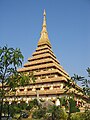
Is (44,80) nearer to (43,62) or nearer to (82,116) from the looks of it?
(43,62)

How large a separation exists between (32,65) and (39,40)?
7680mm

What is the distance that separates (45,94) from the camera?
3469 cm

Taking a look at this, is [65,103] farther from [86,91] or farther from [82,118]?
[86,91]

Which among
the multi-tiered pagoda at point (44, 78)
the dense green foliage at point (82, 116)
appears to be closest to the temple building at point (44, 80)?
the multi-tiered pagoda at point (44, 78)

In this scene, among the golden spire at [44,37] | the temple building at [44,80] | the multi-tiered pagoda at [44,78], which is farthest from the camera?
the golden spire at [44,37]

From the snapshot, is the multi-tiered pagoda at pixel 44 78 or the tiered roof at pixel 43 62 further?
the tiered roof at pixel 43 62

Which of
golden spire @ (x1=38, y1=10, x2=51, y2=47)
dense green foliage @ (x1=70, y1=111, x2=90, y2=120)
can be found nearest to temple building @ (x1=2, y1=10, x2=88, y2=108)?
golden spire @ (x1=38, y1=10, x2=51, y2=47)

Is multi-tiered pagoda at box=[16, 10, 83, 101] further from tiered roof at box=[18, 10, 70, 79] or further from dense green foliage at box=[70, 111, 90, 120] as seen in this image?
dense green foliage at box=[70, 111, 90, 120]

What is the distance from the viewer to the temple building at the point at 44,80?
112 feet

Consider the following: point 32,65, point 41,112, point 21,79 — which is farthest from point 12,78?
point 32,65

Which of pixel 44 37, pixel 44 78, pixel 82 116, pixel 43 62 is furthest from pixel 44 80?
pixel 82 116

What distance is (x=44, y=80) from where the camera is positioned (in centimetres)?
3622

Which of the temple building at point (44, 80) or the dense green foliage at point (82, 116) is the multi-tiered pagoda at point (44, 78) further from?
the dense green foliage at point (82, 116)

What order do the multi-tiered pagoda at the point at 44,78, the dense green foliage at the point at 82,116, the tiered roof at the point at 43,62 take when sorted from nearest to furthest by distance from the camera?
the dense green foliage at the point at 82,116 < the multi-tiered pagoda at the point at 44,78 < the tiered roof at the point at 43,62
